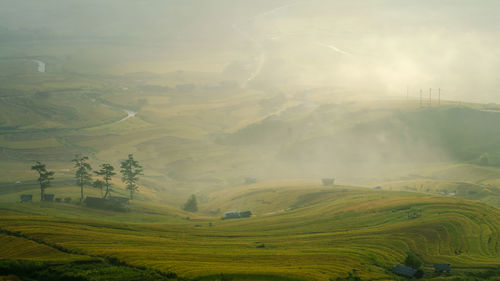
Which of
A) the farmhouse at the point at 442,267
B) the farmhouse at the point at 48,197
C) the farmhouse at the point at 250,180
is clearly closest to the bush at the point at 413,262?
the farmhouse at the point at 442,267

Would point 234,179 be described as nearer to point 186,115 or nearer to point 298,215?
point 298,215

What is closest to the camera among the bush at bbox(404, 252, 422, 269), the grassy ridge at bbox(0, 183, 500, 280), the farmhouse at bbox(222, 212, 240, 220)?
the grassy ridge at bbox(0, 183, 500, 280)

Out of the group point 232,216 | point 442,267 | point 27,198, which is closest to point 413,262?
point 442,267

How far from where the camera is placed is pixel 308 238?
197 ft

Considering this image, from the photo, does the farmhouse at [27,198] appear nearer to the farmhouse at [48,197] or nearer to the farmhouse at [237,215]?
the farmhouse at [48,197]

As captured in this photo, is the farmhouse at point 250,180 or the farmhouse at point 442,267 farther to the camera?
the farmhouse at point 250,180

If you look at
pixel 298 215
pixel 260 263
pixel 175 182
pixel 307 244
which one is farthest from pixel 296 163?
pixel 260 263

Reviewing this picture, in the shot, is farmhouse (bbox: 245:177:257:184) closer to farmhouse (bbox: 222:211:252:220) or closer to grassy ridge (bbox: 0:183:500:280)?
farmhouse (bbox: 222:211:252:220)

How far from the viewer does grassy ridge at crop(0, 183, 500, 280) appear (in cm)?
4612

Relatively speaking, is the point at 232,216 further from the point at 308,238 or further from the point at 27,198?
the point at 27,198

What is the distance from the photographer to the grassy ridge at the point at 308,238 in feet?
151

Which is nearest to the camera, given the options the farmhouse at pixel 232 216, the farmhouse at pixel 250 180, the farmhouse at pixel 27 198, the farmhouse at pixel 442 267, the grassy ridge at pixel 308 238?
the grassy ridge at pixel 308 238

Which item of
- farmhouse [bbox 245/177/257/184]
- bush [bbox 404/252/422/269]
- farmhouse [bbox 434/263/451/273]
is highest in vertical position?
farmhouse [bbox 245/177/257/184]

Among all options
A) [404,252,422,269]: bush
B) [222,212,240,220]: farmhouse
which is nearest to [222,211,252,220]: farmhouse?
[222,212,240,220]: farmhouse
